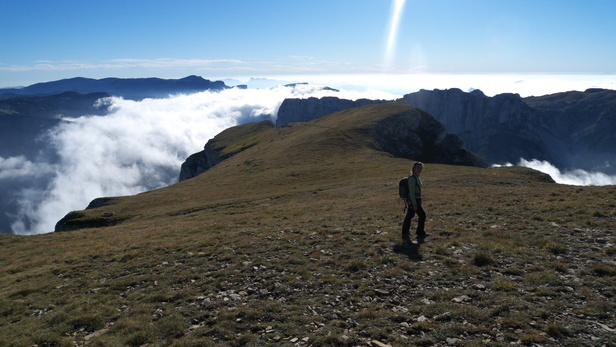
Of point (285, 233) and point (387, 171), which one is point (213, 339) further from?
point (387, 171)

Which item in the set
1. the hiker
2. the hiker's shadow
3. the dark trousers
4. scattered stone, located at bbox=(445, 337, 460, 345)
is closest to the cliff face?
the dark trousers

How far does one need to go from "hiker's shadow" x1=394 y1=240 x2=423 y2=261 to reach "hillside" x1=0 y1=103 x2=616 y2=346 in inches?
3.9

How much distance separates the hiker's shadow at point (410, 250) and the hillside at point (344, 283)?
10cm

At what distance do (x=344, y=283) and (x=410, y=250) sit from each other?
198 inches

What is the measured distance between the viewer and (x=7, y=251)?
30.5 meters

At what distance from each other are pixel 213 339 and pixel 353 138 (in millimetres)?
99225

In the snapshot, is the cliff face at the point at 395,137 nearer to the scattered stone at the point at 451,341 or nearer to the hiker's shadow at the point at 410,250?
the hiker's shadow at the point at 410,250

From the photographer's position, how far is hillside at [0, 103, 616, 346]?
1000 centimetres

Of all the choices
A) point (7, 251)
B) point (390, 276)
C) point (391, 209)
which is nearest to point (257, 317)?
point (390, 276)

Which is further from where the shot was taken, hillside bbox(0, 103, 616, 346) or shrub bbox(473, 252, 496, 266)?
shrub bbox(473, 252, 496, 266)

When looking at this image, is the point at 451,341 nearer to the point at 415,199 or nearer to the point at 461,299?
the point at 461,299

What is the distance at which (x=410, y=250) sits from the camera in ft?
55.6

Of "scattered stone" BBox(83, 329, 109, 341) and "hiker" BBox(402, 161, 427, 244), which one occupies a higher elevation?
"hiker" BBox(402, 161, 427, 244)

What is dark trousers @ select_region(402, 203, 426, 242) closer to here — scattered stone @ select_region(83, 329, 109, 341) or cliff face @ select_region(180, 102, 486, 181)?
scattered stone @ select_region(83, 329, 109, 341)
